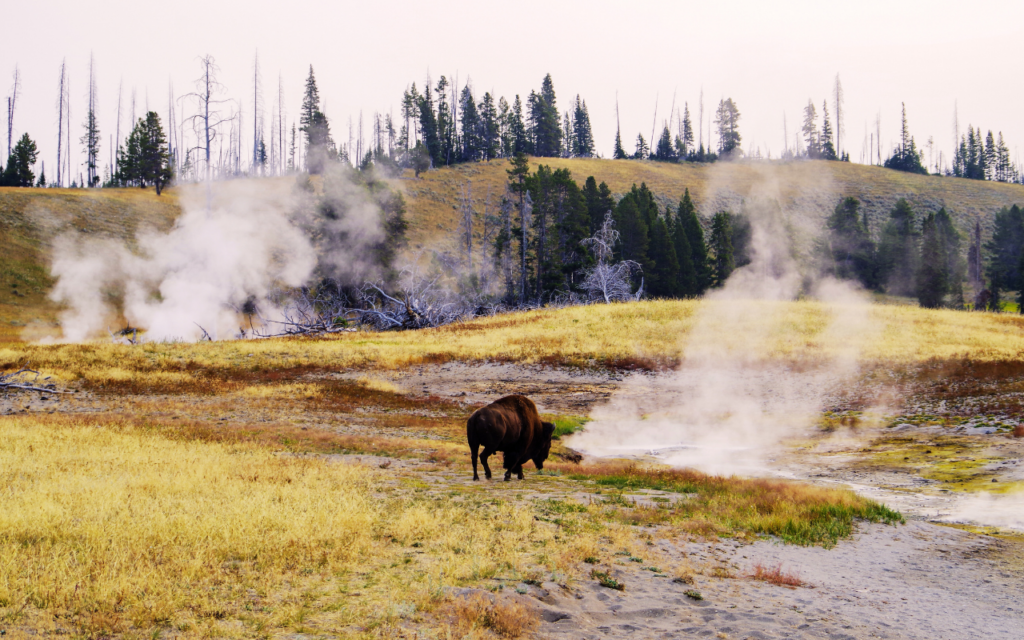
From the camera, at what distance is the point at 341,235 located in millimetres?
58344

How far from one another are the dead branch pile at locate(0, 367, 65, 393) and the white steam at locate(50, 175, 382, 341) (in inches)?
627

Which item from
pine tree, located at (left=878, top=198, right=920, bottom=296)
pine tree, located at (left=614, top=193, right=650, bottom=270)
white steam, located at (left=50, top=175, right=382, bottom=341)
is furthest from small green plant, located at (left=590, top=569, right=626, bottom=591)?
pine tree, located at (left=878, top=198, right=920, bottom=296)

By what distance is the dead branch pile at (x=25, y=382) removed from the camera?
2244 centimetres

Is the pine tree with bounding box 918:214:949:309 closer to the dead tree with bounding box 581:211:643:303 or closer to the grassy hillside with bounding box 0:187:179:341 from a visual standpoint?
the dead tree with bounding box 581:211:643:303

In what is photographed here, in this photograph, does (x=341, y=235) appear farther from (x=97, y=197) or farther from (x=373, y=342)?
(x=97, y=197)

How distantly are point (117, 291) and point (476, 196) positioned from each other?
2154 inches

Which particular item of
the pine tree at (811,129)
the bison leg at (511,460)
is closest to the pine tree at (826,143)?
the pine tree at (811,129)

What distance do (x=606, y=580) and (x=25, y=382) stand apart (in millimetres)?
27725

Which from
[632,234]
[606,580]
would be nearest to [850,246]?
[632,234]

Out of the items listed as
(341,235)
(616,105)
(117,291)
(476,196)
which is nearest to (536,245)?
(341,235)

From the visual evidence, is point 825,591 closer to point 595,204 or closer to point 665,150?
point 595,204

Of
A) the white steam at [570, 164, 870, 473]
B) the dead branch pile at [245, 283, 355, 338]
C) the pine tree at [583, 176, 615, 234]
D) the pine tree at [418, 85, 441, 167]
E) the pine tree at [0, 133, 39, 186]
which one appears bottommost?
the white steam at [570, 164, 870, 473]

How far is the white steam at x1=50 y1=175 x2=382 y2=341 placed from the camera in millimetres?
45969

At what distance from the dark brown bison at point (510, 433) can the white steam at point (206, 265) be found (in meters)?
36.6
